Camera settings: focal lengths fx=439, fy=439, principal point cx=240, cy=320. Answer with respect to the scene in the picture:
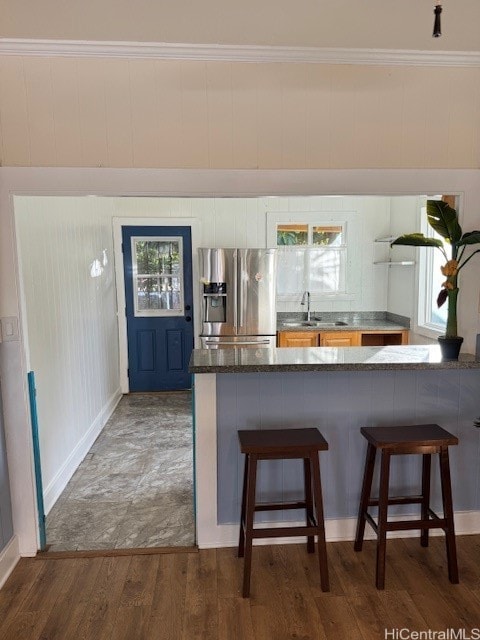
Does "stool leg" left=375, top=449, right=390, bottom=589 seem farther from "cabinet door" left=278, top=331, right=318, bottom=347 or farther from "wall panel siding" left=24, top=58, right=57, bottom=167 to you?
"cabinet door" left=278, top=331, right=318, bottom=347

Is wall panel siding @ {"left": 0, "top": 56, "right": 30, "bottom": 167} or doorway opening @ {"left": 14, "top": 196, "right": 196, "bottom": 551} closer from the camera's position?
wall panel siding @ {"left": 0, "top": 56, "right": 30, "bottom": 167}

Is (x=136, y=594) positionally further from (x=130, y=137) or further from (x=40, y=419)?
(x=130, y=137)

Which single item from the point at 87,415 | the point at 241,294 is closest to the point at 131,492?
the point at 87,415

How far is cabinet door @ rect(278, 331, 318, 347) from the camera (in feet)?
14.8

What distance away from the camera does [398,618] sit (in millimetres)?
1899

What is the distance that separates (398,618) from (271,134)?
2.33 metres

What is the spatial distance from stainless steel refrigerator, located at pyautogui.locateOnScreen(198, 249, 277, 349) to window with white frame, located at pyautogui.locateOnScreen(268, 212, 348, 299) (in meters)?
0.84

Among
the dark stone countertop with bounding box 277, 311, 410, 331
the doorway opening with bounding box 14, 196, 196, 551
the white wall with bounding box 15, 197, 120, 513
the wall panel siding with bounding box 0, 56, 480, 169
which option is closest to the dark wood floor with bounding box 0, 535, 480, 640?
the doorway opening with bounding box 14, 196, 196, 551

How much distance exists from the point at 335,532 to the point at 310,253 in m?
3.40

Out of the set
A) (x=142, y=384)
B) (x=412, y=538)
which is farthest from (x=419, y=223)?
(x=142, y=384)

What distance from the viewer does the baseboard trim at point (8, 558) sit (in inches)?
84.9

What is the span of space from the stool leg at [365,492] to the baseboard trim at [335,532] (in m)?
0.10

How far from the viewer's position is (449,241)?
2.27 m

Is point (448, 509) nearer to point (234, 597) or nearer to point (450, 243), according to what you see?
point (234, 597)
